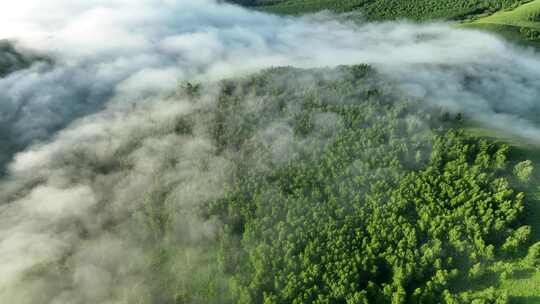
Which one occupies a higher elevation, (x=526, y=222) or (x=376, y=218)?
(x=526, y=222)

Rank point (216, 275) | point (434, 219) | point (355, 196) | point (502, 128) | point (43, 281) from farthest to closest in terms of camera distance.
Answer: point (502, 128), point (43, 281), point (355, 196), point (216, 275), point (434, 219)

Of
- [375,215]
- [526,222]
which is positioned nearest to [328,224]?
[375,215]

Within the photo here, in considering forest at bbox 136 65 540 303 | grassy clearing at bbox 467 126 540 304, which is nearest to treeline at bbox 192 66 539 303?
forest at bbox 136 65 540 303

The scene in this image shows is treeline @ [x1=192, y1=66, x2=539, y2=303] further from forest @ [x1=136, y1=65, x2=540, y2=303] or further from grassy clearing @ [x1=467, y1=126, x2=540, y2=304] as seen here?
grassy clearing @ [x1=467, y1=126, x2=540, y2=304]

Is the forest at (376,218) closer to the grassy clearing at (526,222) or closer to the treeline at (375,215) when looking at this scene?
the treeline at (375,215)

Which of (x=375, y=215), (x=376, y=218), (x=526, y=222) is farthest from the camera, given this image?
(x=375, y=215)

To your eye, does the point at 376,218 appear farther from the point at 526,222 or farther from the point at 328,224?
the point at 526,222

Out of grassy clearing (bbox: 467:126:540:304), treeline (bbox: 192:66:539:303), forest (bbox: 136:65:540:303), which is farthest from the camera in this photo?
treeline (bbox: 192:66:539:303)

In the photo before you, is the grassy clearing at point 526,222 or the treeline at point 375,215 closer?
the grassy clearing at point 526,222

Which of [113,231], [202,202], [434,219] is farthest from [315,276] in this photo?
A: [113,231]

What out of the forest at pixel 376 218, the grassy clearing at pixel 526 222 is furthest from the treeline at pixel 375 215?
the grassy clearing at pixel 526 222

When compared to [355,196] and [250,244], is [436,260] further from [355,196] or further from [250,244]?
[250,244]
